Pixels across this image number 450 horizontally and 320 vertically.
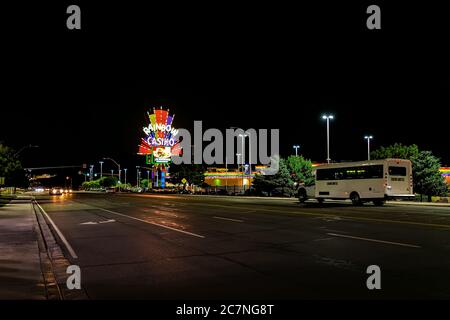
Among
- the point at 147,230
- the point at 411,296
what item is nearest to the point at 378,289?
the point at 411,296

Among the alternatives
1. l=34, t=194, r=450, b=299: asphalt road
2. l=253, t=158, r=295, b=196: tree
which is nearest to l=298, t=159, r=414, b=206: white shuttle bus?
l=34, t=194, r=450, b=299: asphalt road

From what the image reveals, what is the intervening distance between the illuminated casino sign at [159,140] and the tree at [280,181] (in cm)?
5752

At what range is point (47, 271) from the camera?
9.16 m

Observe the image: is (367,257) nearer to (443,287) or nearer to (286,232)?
(443,287)

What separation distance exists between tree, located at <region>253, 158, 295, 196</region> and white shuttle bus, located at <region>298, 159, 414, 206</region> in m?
22.8

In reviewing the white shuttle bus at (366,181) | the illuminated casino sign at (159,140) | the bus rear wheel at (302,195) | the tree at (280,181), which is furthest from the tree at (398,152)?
the illuminated casino sign at (159,140)

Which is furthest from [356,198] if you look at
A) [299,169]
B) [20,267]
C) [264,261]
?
[299,169]

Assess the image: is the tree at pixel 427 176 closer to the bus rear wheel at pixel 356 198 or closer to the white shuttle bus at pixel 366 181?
the white shuttle bus at pixel 366 181

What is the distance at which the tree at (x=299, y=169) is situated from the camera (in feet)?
200

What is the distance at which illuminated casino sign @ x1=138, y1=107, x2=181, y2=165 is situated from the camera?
373 ft

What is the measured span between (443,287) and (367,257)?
2851 millimetres

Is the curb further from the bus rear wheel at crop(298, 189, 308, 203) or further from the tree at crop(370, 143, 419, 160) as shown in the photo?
the tree at crop(370, 143, 419, 160)

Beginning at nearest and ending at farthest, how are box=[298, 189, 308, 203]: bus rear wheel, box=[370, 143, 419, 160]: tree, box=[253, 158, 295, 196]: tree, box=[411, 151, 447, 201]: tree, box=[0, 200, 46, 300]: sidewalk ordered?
box=[0, 200, 46, 300]: sidewalk
box=[298, 189, 308, 203]: bus rear wheel
box=[411, 151, 447, 201]: tree
box=[253, 158, 295, 196]: tree
box=[370, 143, 419, 160]: tree

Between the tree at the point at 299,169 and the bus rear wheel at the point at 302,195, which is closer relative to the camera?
the bus rear wheel at the point at 302,195
